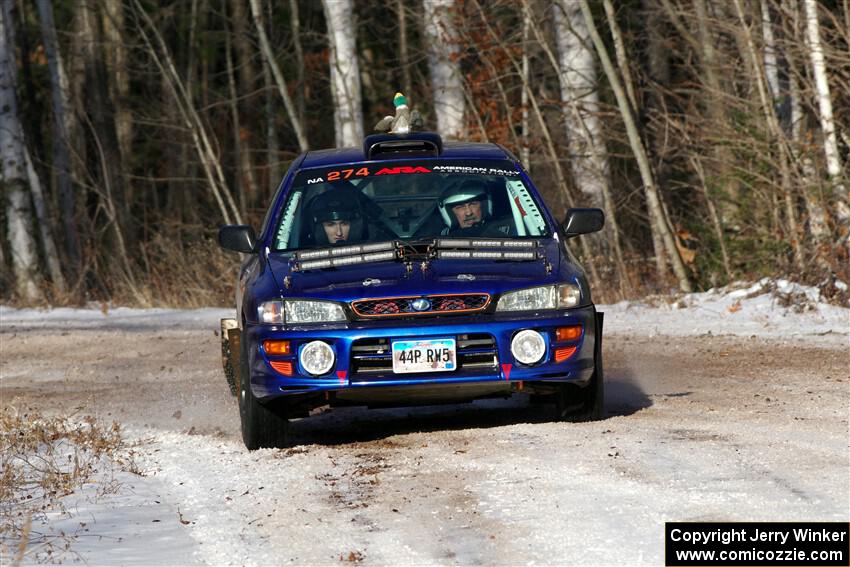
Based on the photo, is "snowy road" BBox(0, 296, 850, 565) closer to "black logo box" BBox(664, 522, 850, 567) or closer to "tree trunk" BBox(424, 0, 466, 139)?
"black logo box" BBox(664, 522, 850, 567)

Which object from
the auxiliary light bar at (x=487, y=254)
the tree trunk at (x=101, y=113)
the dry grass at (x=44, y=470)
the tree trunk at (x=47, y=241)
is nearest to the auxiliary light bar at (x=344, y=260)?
the auxiliary light bar at (x=487, y=254)

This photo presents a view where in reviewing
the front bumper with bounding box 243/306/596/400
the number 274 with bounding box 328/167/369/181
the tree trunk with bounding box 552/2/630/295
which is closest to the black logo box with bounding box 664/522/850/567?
the front bumper with bounding box 243/306/596/400

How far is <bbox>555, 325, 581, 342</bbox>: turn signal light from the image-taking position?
27.6 ft

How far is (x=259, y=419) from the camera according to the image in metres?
8.70

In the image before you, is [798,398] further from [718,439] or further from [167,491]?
[167,491]

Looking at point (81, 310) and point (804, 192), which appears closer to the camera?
point (804, 192)

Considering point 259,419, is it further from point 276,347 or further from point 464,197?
point 464,197

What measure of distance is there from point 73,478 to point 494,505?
2.52 meters

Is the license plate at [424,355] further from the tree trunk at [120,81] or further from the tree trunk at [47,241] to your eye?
the tree trunk at [120,81]

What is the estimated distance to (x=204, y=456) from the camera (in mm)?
8797

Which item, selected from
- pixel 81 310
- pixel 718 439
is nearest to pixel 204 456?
pixel 718 439

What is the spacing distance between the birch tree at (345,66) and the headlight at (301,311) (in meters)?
14.7

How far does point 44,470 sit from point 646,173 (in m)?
12.1

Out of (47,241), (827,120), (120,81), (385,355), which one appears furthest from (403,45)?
(385,355)
